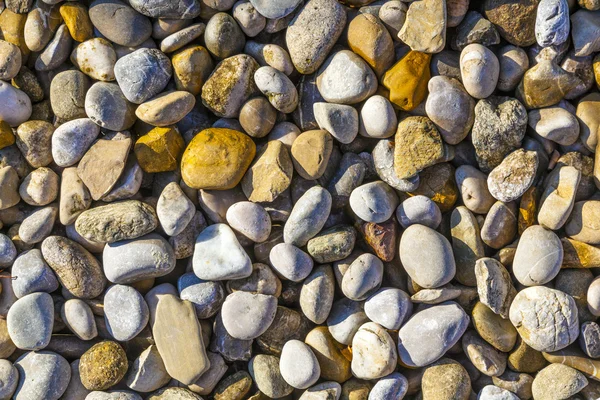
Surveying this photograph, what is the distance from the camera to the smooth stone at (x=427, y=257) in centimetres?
176

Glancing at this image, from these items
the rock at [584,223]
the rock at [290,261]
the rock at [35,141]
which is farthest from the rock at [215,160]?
the rock at [584,223]

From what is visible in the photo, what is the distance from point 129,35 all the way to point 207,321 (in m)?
1.00

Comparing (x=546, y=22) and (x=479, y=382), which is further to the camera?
(x=479, y=382)

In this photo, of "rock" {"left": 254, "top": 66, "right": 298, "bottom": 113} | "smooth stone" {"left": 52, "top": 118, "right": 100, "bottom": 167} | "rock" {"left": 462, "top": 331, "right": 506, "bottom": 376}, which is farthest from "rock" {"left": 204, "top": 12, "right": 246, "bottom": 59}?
"rock" {"left": 462, "top": 331, "right": 506, "bottom": 376}

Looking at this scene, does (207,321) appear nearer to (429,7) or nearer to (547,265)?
(547,265)

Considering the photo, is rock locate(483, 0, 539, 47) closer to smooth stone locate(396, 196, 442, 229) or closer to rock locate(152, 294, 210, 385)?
smooth stone locate(396, 196, 442, 229)

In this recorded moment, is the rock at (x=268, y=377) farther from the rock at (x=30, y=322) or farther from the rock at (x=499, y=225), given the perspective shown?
the rock at (x=499, y=225)

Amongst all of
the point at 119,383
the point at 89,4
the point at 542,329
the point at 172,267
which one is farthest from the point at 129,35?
the point at 542,329

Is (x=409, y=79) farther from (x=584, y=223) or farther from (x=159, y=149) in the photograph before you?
(x=159, y=149)

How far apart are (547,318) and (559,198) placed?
39cm

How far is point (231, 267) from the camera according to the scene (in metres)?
1.77

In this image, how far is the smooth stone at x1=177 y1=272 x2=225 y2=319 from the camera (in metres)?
1.81

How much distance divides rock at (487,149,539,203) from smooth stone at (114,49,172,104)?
3.76 feet

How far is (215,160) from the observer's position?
69.2 inches
